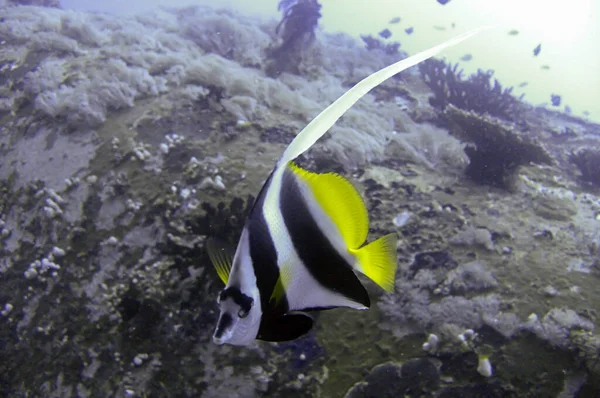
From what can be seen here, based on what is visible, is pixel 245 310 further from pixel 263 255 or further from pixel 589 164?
pixel 589 164

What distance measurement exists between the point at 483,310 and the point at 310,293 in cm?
235

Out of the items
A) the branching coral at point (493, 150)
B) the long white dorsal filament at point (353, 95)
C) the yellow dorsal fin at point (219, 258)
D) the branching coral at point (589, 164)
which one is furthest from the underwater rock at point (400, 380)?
the branching coral at point (589, 164)

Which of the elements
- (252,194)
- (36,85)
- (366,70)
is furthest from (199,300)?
(366,70)

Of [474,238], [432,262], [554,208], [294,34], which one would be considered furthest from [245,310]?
[294,34]

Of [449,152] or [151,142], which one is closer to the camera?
[151,142]

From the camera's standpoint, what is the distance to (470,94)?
9.16 meters

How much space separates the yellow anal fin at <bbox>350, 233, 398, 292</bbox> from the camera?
2.91 ft

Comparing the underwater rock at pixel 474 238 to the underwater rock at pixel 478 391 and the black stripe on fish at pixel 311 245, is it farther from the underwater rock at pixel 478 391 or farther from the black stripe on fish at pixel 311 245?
the black stripe on fish at pixel 311 245

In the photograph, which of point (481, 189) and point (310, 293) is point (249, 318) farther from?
point (481, 189)

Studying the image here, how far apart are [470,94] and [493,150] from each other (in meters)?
5.44

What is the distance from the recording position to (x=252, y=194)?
3.38m

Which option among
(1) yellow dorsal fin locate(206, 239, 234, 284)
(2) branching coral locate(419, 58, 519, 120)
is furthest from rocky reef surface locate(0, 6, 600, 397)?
(2) branching coral locate(419, 58, 519, 120)

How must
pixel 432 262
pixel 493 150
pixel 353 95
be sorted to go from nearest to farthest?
pixel 353 95 < pixel 432 262 < pixel 493 150

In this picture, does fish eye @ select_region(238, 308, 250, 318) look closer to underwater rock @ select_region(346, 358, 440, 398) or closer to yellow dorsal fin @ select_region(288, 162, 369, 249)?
yellow dorsal fin @ select_region(288, 162, 369, 249)
